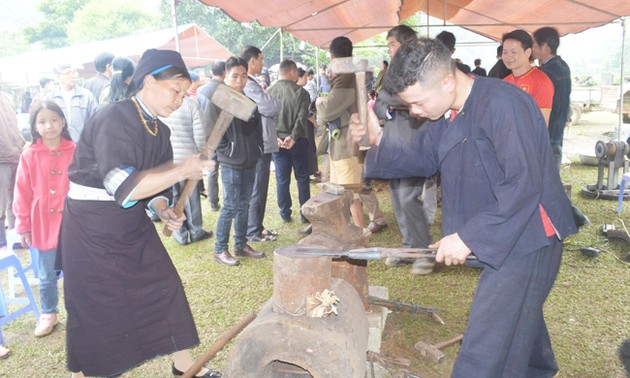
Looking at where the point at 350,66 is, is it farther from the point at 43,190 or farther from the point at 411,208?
the point at 43,190

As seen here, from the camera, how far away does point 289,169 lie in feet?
19.9

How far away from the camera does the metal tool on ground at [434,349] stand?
10.5 feet

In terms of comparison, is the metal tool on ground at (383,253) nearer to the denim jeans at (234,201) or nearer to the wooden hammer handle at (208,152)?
the wooden hammer handle at (208,152)

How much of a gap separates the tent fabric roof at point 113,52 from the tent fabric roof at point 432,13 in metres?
10.3

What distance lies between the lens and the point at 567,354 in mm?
Result: 3230

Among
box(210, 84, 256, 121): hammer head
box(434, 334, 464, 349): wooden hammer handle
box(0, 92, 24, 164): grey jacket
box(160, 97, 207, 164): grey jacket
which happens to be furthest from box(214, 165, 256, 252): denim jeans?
box(0, 92, 24, 164): grey jacket

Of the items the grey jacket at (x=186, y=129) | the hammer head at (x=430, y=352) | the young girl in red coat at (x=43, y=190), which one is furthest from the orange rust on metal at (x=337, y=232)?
the grey jacket at (x=186, y=129)

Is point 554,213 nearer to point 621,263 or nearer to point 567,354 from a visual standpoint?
point 567,354

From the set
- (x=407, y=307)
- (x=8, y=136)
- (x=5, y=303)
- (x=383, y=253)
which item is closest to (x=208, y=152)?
(x=383, y=253)

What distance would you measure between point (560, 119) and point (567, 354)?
2.61 meters

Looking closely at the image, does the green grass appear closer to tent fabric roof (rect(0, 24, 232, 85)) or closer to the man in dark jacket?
the man in dark jacket

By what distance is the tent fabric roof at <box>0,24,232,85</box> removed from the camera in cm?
1941

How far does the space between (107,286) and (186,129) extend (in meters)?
2.68

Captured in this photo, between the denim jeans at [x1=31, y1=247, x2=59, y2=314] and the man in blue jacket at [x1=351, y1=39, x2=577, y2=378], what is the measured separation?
2.95 meters
